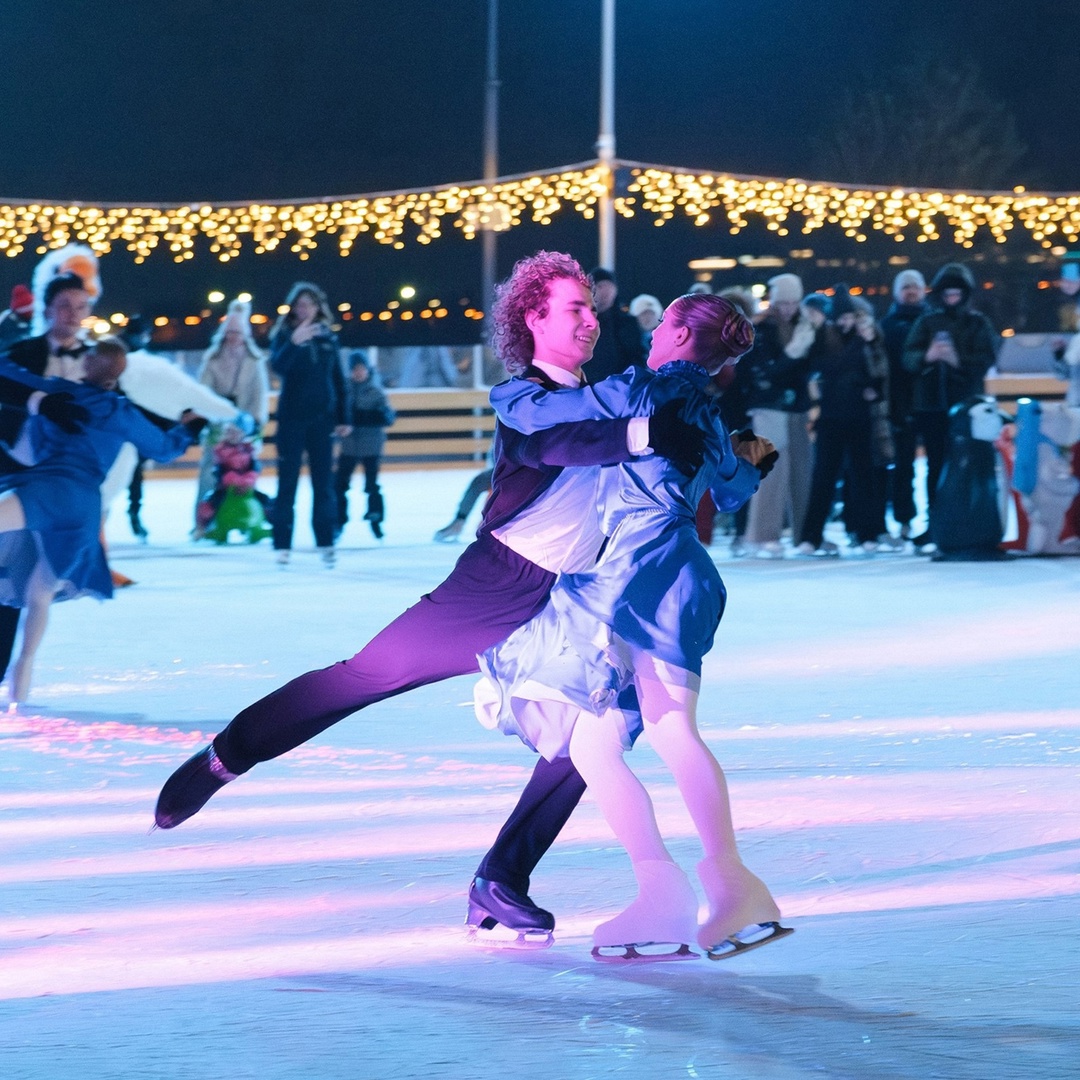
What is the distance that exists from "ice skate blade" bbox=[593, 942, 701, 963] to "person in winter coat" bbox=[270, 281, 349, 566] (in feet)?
28.9

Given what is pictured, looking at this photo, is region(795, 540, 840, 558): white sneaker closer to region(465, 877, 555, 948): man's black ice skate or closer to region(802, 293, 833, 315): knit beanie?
region(802, 293, 833, 315): knit beanie

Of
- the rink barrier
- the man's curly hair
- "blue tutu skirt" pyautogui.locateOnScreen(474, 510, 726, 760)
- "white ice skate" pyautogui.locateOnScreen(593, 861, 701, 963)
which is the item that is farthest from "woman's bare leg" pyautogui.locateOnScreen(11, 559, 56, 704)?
the rink barrier

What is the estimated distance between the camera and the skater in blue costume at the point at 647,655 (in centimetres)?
362

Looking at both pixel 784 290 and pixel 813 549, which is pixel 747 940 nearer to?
pixel 784 290

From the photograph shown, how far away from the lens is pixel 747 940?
361cm

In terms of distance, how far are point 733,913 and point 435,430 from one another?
21.9 meters

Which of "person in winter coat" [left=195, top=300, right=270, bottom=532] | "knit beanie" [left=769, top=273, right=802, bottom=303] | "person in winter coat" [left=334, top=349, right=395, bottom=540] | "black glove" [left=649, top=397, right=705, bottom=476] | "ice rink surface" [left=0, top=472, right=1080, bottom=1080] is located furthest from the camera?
"person in winter coat" [left=334, top=349, right=395, bottom=540]

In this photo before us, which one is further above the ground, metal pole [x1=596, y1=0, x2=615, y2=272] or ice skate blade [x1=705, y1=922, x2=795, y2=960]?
metal pole [x1=596, y1=0, x2=615, y2=272]

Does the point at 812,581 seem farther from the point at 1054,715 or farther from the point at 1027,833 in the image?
the point at 1027,833

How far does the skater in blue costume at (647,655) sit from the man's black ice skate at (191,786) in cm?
68

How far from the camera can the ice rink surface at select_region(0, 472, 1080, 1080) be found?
3152 millimetres

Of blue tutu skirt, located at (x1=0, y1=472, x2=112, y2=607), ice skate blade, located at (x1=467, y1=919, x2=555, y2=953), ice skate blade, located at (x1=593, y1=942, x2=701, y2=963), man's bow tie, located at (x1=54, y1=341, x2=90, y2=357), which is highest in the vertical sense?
man's bow tie, located at (x1=54, y1=341, x2=90, y2=357)

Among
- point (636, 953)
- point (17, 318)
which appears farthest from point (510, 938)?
point (17, 318)

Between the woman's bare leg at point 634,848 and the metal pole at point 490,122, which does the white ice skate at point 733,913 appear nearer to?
the woman's bare leg at point 634,848
